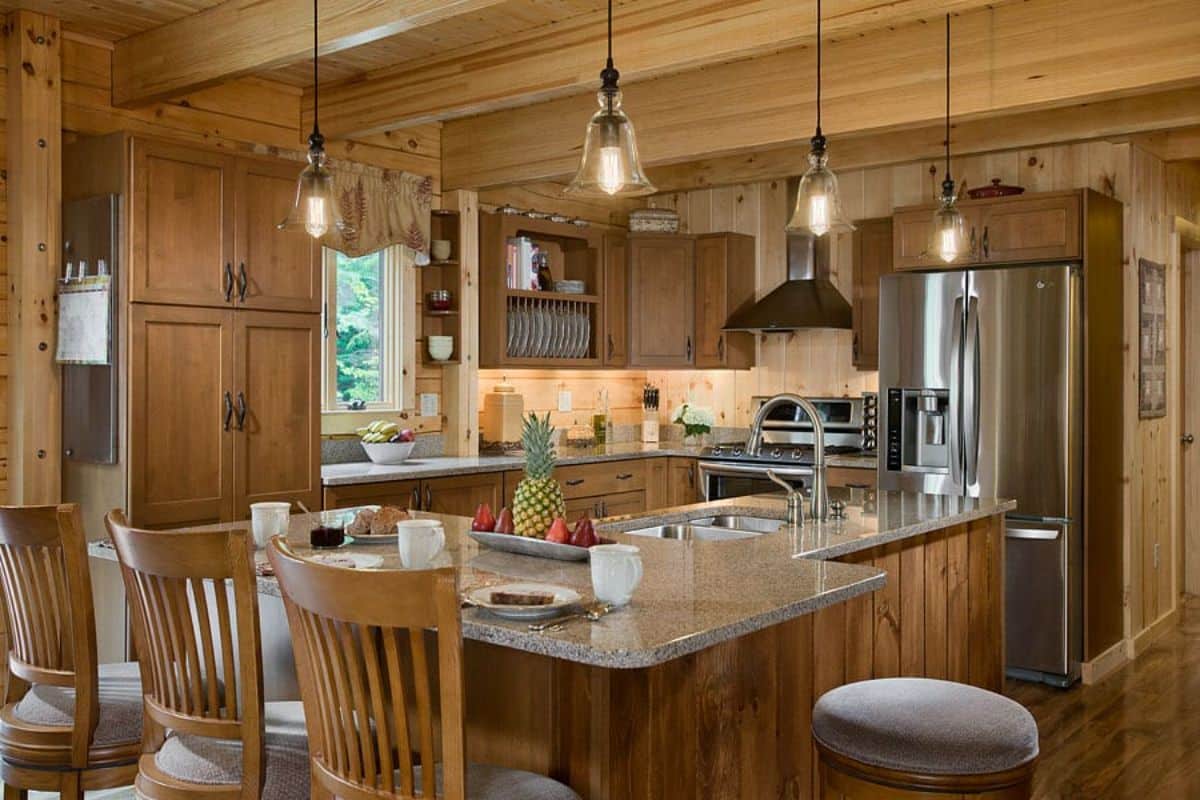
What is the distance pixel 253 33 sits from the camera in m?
3.85

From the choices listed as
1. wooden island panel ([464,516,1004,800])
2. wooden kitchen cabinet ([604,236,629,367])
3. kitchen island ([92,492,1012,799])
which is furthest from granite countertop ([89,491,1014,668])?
wooden kitchen cabinet ([604,236,629,367])

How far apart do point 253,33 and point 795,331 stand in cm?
383

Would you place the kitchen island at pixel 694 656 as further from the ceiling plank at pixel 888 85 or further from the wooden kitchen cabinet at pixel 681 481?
the wooden kitchen cabinet at pixel 681 481

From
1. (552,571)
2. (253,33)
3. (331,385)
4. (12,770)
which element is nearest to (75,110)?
(253,33)

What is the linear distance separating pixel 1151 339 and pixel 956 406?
1.34m

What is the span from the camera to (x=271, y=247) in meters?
4.40

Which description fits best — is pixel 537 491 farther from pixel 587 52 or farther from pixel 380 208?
pixel 380 208

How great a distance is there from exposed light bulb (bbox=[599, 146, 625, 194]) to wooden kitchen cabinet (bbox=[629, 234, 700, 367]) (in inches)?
168

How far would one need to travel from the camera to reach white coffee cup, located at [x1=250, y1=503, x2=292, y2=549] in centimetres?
282

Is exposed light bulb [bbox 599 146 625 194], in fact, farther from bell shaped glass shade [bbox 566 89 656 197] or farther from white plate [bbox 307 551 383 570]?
white plate [bbox 307 551 383 570]

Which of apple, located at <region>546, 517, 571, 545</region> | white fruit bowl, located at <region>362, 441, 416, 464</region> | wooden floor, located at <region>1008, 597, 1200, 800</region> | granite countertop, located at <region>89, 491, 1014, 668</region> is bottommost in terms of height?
wooden floor, located at <region>1008, 597, 1200, 800</region>

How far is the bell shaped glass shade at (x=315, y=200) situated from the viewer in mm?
3002

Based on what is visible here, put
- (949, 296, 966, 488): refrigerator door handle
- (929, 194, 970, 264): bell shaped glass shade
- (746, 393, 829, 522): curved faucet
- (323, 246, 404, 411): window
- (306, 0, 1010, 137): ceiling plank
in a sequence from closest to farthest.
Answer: (746, 393, 829, 522): curved faucet → (306, 0, 1010, 137): ceiling plank → (929, 194, 970, 264): bell shaped glass shade → (949, 296, 966, 488): refrigerator door handle → (323, 246, 404, 411): window

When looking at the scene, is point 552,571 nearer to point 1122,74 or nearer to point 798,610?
point 798,610
